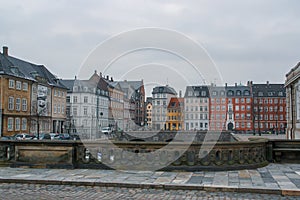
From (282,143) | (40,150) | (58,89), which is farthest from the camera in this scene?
(58,89)

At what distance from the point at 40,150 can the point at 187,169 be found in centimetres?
519

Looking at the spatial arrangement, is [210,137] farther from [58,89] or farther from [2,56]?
[58,89]

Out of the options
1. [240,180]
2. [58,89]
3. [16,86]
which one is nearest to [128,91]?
[240,180]

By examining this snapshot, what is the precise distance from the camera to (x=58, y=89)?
7288 cm

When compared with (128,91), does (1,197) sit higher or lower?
lower

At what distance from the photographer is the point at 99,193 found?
9398 mm

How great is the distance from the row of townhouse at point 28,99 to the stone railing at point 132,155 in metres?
37.6

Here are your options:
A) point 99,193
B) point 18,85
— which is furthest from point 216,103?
point 18,85

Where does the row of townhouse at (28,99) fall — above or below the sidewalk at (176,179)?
above

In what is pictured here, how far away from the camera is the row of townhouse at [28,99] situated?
53781 mm

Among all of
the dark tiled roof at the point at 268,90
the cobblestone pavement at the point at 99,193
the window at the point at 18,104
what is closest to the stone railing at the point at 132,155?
the cobblestone pavement at the point at 99,193

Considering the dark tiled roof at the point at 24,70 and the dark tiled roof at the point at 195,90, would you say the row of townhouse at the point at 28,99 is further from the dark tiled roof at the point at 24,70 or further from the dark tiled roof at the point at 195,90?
the dark tiled roof at the point at 195,90

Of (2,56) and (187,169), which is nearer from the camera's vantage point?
(187,169)

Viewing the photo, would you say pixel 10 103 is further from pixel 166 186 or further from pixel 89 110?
pixel 166 186
